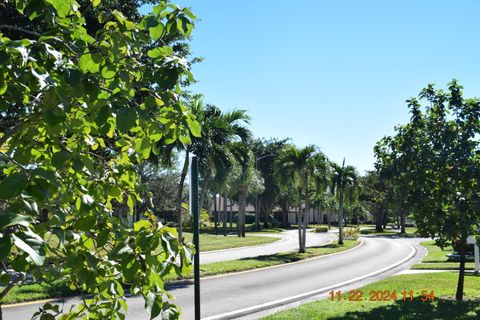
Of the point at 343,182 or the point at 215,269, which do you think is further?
the point at 343,182

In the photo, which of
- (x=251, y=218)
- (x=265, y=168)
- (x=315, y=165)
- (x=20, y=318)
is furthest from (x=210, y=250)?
(x=251, y=218)

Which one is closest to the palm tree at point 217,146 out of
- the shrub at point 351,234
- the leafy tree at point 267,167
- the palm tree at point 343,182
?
the palm tree at point 343,182

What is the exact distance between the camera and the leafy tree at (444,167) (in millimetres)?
10859

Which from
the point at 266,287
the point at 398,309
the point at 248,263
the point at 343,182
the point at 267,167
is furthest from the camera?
the point at 267,167

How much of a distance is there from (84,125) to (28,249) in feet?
3.99

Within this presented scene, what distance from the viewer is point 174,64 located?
85.8 inches

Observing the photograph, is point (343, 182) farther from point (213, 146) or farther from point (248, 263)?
point (213, 146)

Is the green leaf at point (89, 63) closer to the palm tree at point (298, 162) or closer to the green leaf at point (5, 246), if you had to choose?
the green leaf at point (5, 246)

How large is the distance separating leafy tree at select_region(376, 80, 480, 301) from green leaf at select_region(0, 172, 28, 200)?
1059 centimetres

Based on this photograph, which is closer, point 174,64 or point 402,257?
point 174,64

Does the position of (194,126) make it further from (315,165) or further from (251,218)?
(251,218)

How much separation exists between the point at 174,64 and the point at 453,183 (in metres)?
10.6

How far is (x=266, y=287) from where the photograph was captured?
15.8 m
